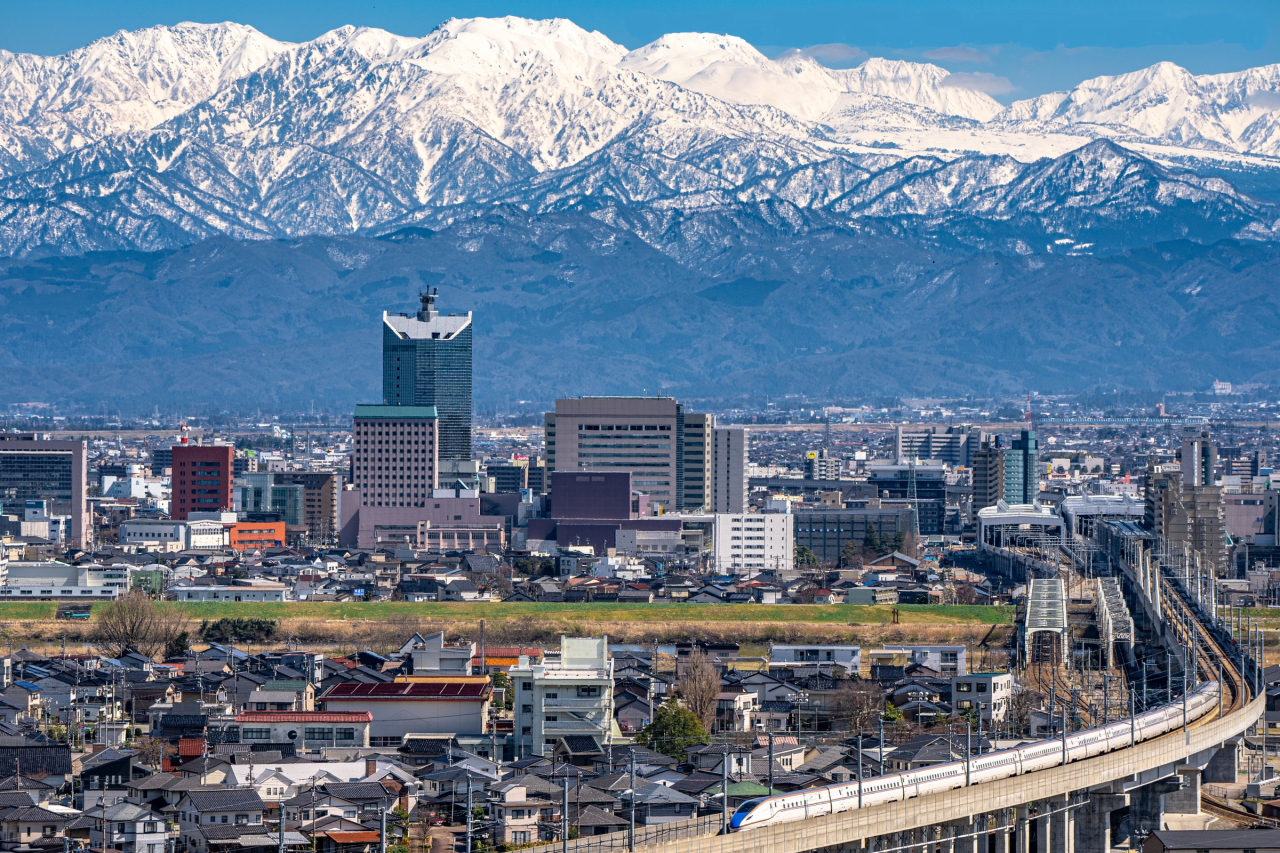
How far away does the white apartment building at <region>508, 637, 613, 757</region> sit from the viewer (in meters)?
42.5

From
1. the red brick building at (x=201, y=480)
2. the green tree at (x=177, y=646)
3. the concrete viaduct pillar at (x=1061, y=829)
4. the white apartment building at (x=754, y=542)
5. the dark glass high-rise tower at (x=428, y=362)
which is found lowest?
the concrete viaduct pillar at (x=1061, y=829)

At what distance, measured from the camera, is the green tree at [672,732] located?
1628 inches

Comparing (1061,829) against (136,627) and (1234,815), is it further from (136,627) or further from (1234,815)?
(136,627)

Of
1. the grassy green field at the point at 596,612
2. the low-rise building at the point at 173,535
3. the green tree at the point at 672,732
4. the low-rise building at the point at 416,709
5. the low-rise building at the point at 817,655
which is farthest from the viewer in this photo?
the low-rise building at the point at 173,535

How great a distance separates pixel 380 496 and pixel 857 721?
74.9 meters

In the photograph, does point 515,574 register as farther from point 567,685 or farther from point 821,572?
point 567,685

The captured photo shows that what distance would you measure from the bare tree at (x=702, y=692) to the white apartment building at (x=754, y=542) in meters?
47.5

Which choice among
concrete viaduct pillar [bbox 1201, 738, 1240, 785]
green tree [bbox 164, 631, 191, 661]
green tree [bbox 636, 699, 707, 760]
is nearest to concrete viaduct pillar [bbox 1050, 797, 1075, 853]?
concrete viaduct pillar [bbox 1201, 738, 1240, 785]

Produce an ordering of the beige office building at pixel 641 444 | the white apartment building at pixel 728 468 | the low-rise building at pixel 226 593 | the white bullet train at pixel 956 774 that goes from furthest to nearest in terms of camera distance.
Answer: the white apartment building at pixel 728 468 → the beige office building at pixel 641 444 → the low-rise building at pixel 226 593 → the white bullet train at pixel 956 774

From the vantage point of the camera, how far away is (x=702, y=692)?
4697 cm

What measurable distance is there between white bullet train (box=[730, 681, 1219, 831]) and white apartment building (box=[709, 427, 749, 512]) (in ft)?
278

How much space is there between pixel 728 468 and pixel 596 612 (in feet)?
178

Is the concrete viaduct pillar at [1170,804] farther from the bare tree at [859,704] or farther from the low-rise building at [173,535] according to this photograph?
the low-rise building at [173,535]

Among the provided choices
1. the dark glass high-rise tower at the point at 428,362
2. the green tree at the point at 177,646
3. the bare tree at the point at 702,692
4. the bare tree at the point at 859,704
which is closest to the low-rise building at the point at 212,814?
the bare tree at the point at 702,692
